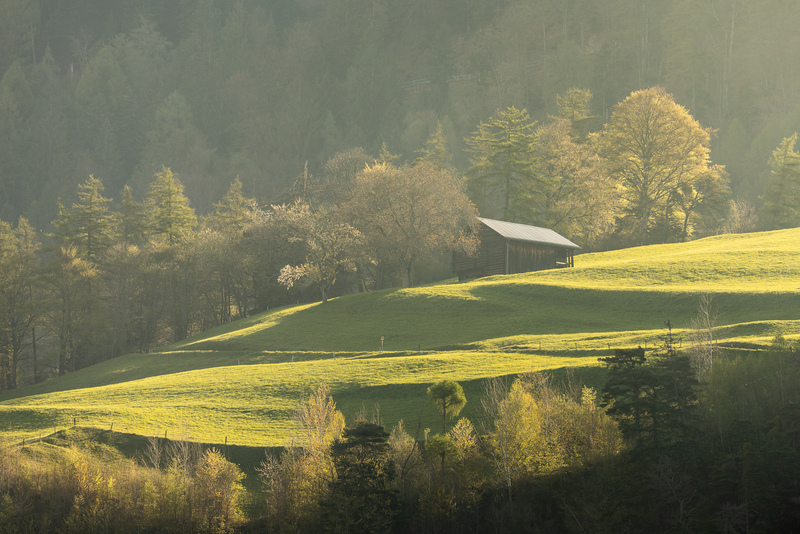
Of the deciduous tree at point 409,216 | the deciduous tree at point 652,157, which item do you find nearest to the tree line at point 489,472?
the deciduous tree at point 409,216

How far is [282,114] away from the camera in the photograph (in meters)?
192

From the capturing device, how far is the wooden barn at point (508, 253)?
7744 cm

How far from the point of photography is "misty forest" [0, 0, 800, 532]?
3284 centimetres

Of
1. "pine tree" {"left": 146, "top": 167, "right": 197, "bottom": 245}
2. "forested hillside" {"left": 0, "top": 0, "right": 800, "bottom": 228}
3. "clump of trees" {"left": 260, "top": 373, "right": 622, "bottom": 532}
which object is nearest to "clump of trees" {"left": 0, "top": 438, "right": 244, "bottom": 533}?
"clump of trees" {"left": 260, "top": 373, "right": 622, "bottom": 532}

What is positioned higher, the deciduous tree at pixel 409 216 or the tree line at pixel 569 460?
the deciduous tree at pixel 409 216

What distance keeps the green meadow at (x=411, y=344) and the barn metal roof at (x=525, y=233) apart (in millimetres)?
6022

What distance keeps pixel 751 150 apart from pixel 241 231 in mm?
80279

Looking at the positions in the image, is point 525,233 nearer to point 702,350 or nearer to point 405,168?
point 405,168

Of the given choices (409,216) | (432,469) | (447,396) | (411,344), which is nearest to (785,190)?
(409,216)

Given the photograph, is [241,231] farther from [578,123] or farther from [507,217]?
[578,123]

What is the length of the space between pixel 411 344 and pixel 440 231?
2293cm

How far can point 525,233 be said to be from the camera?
265 ft

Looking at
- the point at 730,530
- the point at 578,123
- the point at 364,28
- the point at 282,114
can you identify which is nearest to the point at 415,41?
the point at 364,28

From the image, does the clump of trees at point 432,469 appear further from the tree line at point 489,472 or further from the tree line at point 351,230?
the tree line at point 351,230
